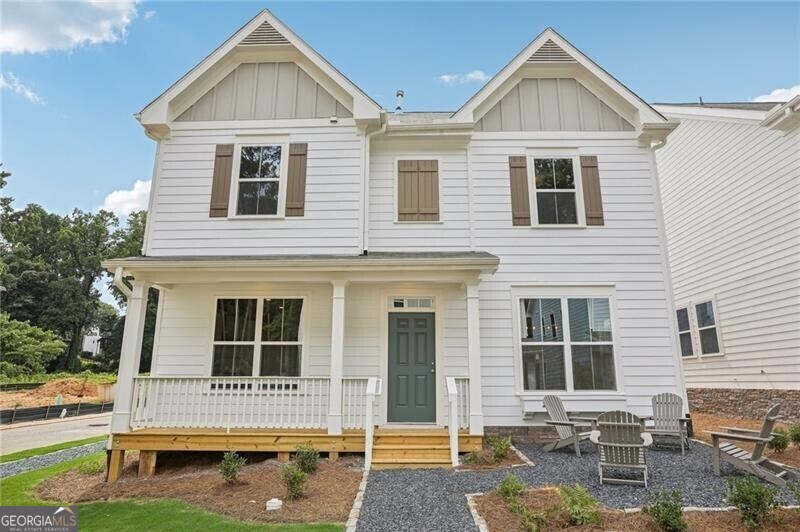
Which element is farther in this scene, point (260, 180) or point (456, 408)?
point (260, 180)

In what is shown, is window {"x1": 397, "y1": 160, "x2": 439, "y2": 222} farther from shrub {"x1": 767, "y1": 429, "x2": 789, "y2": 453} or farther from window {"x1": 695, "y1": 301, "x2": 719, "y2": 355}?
window {"x1": 695, "y1": 301, "x2": 719, "y2": 355}

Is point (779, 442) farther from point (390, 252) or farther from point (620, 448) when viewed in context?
point (390, 252)

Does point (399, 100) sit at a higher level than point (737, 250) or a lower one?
higher

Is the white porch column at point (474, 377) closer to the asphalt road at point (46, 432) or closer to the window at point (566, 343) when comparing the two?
the window at point (566, 343)

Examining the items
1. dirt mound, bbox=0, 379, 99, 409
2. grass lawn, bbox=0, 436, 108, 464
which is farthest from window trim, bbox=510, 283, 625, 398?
dirt mound, bbox=0, 379, 99, 409

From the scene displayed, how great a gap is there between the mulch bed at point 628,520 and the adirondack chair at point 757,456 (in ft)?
3.90

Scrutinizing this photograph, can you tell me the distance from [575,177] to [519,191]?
1323 mm

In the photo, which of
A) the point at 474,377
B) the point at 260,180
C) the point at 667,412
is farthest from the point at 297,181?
the point at 667,412

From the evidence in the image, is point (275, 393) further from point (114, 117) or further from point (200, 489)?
point (114, 117)

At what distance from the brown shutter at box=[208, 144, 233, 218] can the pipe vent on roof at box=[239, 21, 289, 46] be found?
2.39m

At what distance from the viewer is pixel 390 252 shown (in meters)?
8.86

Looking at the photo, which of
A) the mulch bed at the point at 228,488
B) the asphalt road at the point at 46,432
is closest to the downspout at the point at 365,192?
the mulch bed at the point at 228,488

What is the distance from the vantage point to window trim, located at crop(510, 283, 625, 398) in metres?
8.22

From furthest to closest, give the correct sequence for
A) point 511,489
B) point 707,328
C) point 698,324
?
point 698,324
point 707,328
point 511,489
